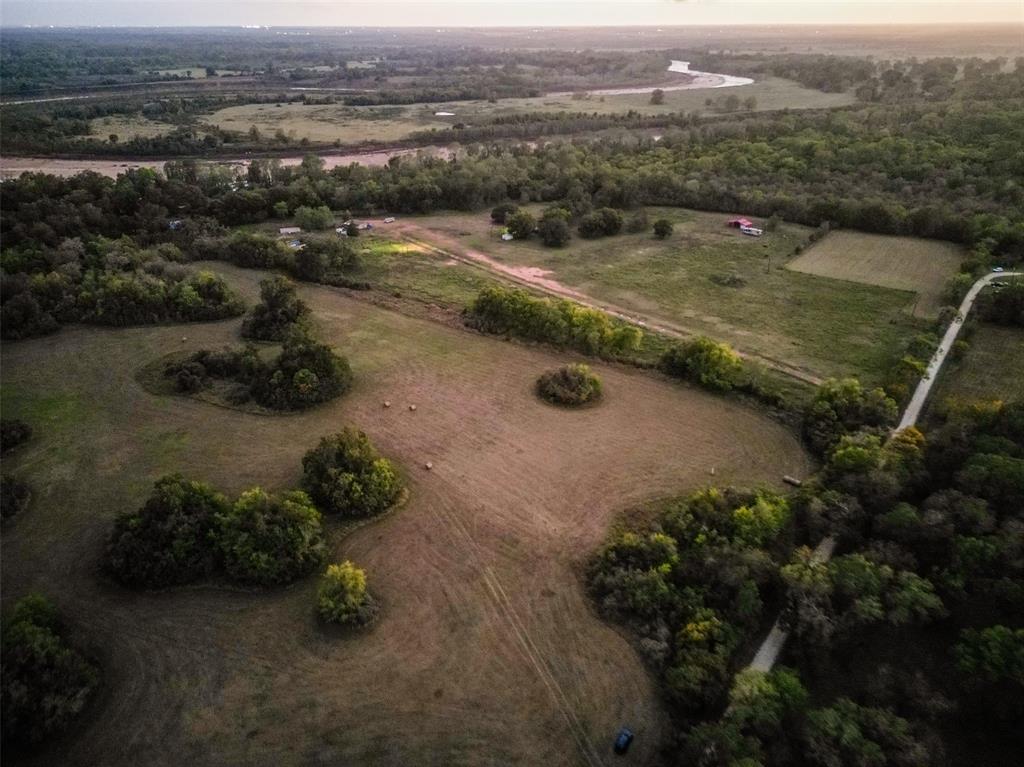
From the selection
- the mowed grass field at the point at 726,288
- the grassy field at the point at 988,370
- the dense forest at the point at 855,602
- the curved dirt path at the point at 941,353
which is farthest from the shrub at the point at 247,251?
the grassy field at the point at 988,370

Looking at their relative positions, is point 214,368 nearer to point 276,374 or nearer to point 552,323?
point 276,374

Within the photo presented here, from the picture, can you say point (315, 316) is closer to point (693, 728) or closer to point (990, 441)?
point (693, 728)

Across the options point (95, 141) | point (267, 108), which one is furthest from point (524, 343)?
point (267, 108)

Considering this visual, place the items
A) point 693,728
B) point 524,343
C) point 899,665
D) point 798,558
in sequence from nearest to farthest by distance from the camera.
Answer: point 693,728, point 899,665, point 798,558, point 524,343

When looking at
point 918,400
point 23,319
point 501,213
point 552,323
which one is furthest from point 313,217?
point 918,400

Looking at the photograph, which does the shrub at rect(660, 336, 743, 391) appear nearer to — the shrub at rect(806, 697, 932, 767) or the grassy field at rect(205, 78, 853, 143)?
the shrub at rect(806, 697, 932, 767)

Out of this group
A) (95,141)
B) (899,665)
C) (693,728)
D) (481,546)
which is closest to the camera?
(693,728)
